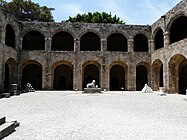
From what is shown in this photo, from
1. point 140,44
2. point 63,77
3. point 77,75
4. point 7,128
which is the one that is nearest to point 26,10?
point 63,77

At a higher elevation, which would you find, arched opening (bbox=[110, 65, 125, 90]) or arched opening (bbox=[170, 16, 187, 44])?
arched opening (bbox=[170, 16, 187, 44])

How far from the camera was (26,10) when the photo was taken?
115 ft

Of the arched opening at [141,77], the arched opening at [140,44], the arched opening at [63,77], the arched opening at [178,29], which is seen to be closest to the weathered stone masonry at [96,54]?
the arched opening at [178,29]

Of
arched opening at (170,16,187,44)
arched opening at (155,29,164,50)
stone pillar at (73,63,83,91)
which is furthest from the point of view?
arched opening at (155,29,164,50)

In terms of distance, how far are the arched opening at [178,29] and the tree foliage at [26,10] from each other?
22.5 meters

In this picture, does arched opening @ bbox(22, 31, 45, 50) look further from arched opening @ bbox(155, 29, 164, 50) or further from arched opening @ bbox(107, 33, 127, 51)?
arched opening @ bbox(155, 29, 164, 50)

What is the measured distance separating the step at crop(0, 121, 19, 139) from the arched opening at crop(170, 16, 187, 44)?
→ 19.6m

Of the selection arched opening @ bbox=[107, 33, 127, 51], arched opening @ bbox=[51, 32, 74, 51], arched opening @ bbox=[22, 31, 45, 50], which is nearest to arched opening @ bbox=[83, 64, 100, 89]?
arched opening @ bbox=[107, 33, 127, 51]

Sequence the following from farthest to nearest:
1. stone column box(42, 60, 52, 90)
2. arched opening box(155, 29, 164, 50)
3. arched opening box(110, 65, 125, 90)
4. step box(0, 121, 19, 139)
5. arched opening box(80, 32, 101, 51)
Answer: arched opening box(80, 32, 101, 51) < arched opening box(110, 65, 125, 90) < arched opening box(155, 29, 164, 50) < stone column box(42, 60, 52, 90) < step box(0, 121, 19, 139)

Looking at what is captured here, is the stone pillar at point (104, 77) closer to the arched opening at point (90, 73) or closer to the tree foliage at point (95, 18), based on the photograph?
the arched opening at point (90, 73)

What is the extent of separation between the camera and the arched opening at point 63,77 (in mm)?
28422

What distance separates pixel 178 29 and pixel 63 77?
15.7 meters

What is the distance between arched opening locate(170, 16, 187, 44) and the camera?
69.5 feet

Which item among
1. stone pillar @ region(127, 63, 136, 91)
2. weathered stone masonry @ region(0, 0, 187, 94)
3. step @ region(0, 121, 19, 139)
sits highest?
weathered stone masonry @ region(0, 0, 187, 94)
